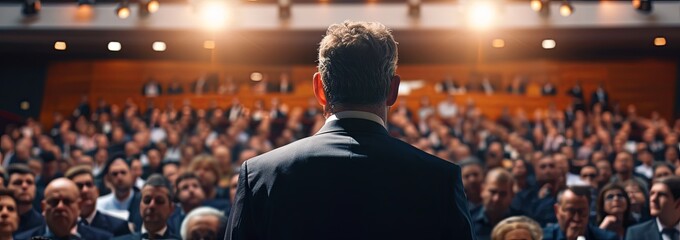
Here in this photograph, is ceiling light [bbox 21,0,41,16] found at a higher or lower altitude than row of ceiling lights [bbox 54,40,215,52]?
higher

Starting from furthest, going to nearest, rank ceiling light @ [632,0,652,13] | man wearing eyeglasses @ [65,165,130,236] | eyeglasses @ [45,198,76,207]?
1. ceiling light @ [632,0,652,13]
2. man wearing eyeglasses @ [65,165,130,236]
3. eyeglasses @ [45,198,76,207]

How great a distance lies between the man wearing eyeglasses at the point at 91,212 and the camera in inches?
198

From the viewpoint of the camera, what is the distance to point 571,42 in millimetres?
14188

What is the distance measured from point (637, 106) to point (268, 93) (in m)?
7.17

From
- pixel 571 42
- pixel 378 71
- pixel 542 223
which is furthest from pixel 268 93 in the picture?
pixel 378 71

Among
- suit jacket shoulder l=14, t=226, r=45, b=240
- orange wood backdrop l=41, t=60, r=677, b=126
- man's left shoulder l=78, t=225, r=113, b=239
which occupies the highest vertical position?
man's left shoulder l=78, t=225, r=113, b=239

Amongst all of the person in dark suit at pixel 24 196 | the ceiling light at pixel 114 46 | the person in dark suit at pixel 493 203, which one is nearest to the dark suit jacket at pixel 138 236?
the person in dark suit at pixel 24 196

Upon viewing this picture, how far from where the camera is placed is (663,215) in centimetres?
461

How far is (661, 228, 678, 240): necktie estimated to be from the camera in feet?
14.7

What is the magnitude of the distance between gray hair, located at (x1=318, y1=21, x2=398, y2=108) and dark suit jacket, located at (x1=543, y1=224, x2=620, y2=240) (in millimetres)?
2939

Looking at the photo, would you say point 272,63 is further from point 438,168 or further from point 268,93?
point 438,168

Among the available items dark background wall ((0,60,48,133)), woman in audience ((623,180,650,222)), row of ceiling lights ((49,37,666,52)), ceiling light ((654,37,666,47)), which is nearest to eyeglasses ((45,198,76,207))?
woman in audience ((623,180,650,222))

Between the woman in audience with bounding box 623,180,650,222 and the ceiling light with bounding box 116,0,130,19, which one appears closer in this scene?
the woman in audience with bounding box 623,180,650,222

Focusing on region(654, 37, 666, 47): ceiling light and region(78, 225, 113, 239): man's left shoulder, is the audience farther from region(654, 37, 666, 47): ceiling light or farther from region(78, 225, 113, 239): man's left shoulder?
region(654, 37, 666, 47): ceiling light
